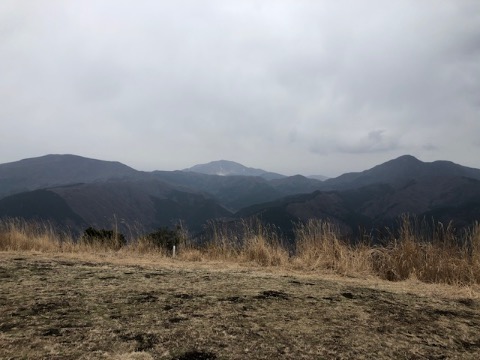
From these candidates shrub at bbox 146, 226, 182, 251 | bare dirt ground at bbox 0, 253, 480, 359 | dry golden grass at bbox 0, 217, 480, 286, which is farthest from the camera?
shrub at bbox 146, 226, 182, 251

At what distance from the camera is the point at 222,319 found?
2.88 m

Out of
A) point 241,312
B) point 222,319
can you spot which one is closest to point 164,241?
point 241,312

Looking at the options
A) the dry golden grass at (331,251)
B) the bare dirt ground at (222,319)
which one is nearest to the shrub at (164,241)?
the dry golden grass at (331,251)

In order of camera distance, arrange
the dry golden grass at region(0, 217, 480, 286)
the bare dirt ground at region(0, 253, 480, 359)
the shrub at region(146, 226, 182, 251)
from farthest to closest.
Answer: the shrub at region(146, 226, 182, 251) < the dry golden grass at region(0, 217, 480, 286) < the bare dirt ground at region(0, 253, 480, 359)

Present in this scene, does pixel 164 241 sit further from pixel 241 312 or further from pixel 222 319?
pixel 222 319

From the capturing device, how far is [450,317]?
131 inches

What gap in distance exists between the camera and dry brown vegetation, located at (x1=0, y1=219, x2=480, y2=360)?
2.37 metres

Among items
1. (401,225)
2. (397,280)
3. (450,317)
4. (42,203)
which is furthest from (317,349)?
(42,203)

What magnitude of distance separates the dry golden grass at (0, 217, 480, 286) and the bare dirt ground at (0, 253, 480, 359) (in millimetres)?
1321

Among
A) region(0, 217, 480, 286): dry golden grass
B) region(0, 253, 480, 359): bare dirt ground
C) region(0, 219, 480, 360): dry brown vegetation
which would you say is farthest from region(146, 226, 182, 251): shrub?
region(0, 253, 480, 359): bare dirt ground

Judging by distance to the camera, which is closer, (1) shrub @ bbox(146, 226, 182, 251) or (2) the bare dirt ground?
(2) the bare dirt ground

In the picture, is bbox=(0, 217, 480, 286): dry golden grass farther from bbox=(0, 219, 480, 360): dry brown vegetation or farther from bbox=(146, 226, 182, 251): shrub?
bbox=(146, 226, 182, 251): shrub

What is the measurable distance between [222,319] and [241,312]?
9.9 inches

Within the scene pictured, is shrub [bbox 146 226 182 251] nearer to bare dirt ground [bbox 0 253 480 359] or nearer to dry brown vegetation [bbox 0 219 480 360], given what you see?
dry brown vegetation [bbox 0 219 480 360]
